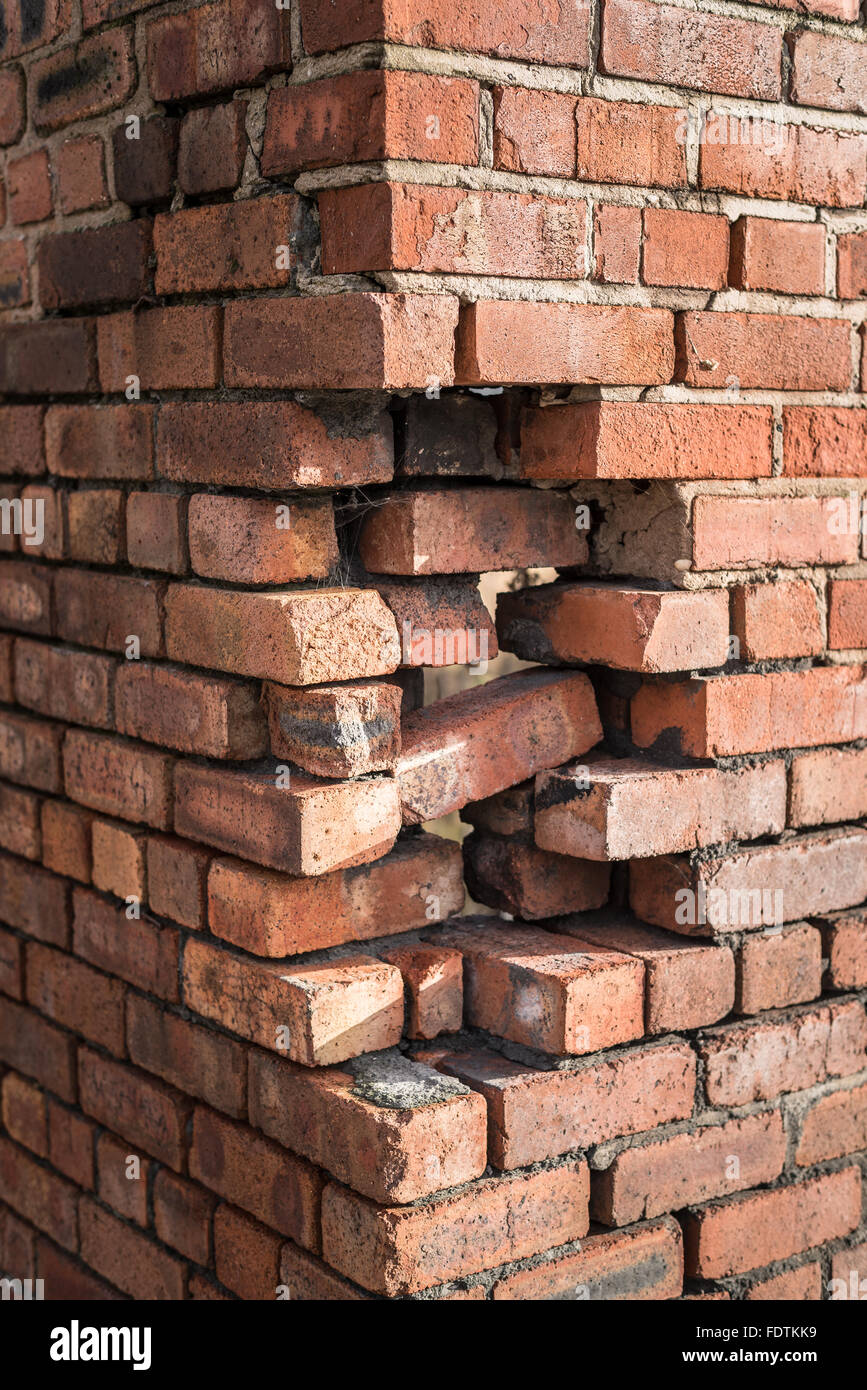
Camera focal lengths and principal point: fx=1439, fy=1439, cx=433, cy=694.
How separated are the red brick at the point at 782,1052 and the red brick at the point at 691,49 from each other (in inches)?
55.0

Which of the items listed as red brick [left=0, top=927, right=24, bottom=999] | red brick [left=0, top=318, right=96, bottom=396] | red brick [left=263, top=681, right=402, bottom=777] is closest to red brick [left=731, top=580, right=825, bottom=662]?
red brick [left=263, top=681, right=402, bottom=777]

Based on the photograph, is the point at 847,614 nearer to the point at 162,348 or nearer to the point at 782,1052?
the point at 782,1052

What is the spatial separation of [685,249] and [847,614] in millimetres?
625

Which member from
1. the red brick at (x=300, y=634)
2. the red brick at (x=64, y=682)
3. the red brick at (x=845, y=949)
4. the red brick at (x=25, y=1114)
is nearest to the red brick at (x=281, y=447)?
the red brick at (x=300, y=634)

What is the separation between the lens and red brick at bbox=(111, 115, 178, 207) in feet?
7.04

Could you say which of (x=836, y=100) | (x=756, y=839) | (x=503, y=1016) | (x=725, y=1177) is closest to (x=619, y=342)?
(x=836, y=100)

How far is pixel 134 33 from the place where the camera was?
221 cm

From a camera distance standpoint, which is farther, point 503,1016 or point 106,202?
point 106,202

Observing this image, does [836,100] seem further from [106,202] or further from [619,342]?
[106,202]

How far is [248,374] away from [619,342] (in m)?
0.52

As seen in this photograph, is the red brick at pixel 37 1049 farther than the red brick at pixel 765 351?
Yes

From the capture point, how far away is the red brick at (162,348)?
207cm

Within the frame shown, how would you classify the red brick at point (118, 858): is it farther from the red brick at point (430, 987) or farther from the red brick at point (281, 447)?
the red brick at point (281, 447)

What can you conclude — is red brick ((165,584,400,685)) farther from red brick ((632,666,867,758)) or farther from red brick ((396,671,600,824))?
red brick ((632,666,867,758))
